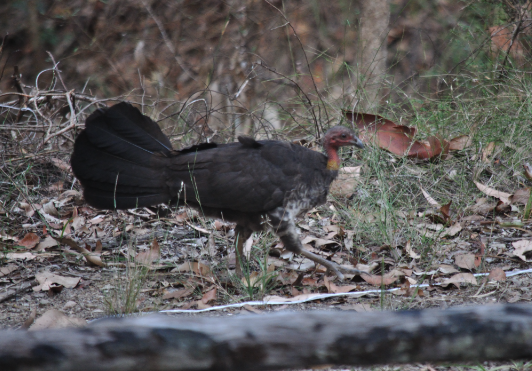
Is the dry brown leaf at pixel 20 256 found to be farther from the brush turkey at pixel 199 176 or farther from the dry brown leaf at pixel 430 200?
the dry brown leaf at pixel 430 200

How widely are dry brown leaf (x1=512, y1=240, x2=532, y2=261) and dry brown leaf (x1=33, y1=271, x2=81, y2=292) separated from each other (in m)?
2.91

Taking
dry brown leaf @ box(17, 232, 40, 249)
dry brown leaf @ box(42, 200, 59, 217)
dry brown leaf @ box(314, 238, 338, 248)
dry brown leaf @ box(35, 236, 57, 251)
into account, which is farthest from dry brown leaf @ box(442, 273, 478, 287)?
dry brown leaf @ box(42, 200, 59, 217)

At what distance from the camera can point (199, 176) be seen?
12.1 feet

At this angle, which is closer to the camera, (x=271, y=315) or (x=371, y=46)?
(x=271, y=315)

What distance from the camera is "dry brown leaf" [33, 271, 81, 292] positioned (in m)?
3.40

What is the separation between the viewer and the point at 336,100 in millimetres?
5469

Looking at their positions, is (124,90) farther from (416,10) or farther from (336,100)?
(416,10)

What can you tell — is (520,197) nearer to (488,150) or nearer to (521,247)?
(488,150)

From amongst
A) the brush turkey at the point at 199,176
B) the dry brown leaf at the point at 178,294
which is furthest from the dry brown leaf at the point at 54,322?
the brush turkey at the point at 199,176

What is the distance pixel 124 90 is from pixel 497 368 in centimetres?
769

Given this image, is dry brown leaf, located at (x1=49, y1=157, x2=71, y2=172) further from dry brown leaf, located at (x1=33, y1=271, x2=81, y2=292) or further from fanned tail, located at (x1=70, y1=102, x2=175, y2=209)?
dry brown leaf, located at (x1=33, y1=271, x2=81, y2=292)

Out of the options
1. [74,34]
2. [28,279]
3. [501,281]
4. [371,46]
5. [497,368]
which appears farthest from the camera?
[74,34]

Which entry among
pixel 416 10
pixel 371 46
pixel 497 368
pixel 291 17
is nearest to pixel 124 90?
pixel 291 17

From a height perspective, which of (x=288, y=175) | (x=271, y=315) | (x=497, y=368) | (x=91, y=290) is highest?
(x=271, y=315)
